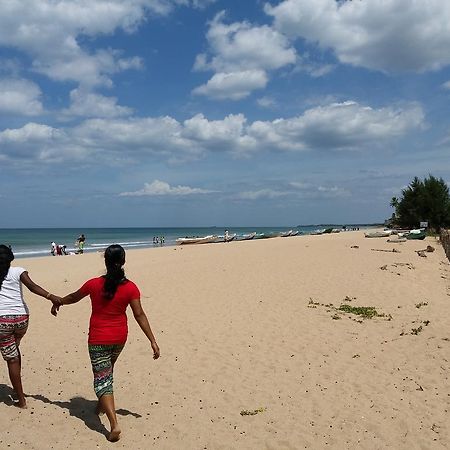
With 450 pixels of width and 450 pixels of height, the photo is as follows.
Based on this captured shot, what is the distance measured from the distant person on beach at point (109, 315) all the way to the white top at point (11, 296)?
0.90 metres

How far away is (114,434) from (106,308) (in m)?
1.27

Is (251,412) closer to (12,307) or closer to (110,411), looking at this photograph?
(110,411)

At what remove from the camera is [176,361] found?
735 cm

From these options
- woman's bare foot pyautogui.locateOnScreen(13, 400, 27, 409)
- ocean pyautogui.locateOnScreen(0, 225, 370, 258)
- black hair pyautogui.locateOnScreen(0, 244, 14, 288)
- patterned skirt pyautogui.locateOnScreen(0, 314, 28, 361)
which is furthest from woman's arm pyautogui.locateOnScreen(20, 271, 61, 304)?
ocean pyautogui.locateOnScreen(0, 225, 370, 258)

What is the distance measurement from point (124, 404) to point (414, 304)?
8.20 m

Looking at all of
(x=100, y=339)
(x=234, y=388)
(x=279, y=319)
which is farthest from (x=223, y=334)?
(x=100, y=339)

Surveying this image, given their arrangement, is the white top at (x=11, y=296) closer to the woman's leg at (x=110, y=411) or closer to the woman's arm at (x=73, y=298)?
the woman's arm at (x=73, y=298)

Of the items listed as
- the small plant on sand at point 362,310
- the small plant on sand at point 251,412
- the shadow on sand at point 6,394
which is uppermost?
the shadow on sand at point 6,394

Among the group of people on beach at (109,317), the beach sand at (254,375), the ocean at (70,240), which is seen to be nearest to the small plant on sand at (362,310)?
the beach sand at (254,375)

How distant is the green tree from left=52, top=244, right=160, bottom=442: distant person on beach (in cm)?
4837

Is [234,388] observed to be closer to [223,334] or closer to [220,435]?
[220,435]

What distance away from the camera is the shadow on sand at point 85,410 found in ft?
16.4

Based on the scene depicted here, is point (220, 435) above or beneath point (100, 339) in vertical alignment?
beneath

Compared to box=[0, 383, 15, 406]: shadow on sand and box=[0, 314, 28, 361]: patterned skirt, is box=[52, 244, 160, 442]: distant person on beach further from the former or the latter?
A: box=[0, 383, 15, 406]: shadow on sand
